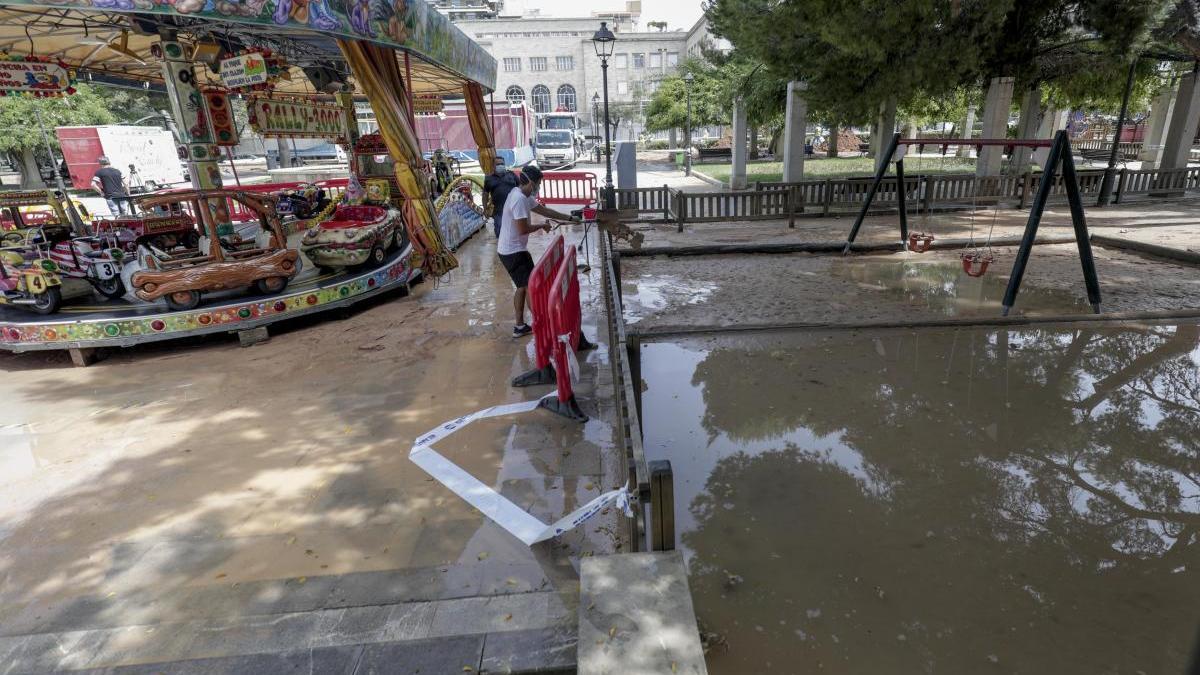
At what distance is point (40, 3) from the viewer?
532cm

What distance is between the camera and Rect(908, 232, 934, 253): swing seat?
972 cm

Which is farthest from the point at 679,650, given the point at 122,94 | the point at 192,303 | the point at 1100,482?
the point at 122,94

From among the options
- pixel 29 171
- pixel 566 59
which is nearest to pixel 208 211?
pixel 29 171

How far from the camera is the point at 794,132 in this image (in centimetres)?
1664

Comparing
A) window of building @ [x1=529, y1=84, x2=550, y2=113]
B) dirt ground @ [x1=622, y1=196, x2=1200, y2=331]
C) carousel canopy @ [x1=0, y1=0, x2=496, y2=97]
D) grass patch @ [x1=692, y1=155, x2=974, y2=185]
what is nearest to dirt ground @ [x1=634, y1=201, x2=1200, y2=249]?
dirt ground @ [x1=622, y1=196, x2=1200, y2=331]

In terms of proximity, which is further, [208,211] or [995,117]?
[995,117]

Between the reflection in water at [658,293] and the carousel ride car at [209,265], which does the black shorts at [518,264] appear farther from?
the carousel ride car at [209,265]

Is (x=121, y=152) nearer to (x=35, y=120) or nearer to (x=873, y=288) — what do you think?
(x=35, y=120)

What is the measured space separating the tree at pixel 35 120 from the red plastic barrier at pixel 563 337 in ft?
94.6

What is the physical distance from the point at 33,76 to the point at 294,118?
3725 millimetres

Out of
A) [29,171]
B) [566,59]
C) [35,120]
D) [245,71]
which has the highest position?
[566,59]

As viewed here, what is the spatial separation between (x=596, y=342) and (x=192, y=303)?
15.9 feet

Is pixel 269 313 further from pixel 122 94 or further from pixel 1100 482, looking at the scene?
pixel 122 94

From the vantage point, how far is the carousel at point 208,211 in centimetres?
664
